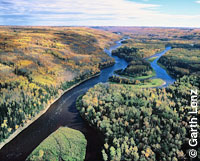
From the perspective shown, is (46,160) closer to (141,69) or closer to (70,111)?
(70,111)

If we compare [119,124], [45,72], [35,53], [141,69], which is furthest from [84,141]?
[35,53]

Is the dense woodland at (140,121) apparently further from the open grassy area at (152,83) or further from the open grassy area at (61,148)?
the open grassy area at (152,83)

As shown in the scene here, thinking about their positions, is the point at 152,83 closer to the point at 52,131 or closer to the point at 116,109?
the point at 116,109

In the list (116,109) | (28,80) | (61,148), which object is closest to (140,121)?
(116,109)

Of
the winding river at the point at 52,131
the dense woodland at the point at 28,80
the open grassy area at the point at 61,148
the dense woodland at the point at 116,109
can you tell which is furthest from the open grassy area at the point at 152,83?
the open grassy area at the point at 61,148

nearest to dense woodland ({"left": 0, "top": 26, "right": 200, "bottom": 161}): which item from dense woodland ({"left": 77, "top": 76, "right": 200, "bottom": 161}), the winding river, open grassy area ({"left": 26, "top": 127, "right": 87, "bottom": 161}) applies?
dense woodland ({"left": 77, "top": 76, "right": 200, "bottom": 161})

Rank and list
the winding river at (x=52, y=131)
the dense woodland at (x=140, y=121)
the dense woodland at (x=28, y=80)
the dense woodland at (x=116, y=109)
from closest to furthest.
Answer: the dense woodland at (x=140, y=121) → the dense woodland at (x=116, y=109) → the winding river at (x=52, y=131) → the dense woodland at (x=28, y=80)
